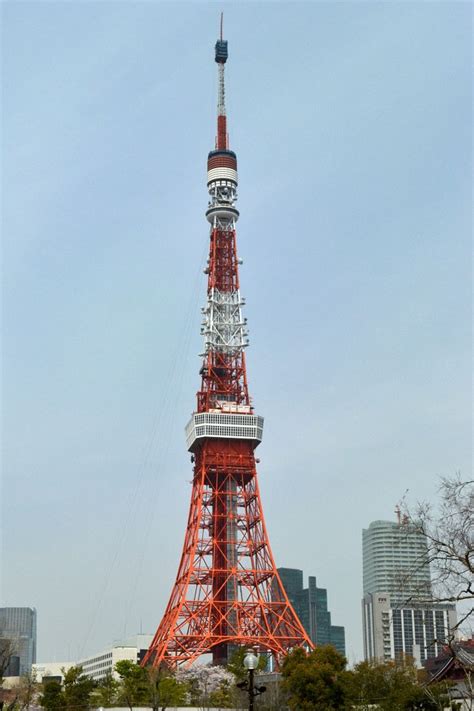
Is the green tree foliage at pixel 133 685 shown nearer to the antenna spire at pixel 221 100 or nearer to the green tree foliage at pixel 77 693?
the green tree foliage at pixel 77 693

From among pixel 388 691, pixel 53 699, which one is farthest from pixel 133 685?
pixel 388 691

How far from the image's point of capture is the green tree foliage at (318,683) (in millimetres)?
48750

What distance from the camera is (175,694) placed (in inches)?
2323

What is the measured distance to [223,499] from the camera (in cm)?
8156

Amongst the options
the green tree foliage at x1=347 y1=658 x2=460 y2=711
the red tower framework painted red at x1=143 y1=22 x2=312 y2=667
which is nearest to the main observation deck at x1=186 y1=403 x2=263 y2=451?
the red tower framework painted red at x1=143 y1=22 x2=312 y2=667

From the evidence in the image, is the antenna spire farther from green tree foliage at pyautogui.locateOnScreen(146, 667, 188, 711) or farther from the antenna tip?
green tree foliage at pyautogui.locateOnScreen(146, 667, 188, 711)

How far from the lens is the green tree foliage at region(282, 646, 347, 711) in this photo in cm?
4875

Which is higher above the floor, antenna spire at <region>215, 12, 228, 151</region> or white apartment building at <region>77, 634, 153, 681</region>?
antenna spire at <region>215, 12, 228, 151</region>

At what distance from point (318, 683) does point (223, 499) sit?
109 ft

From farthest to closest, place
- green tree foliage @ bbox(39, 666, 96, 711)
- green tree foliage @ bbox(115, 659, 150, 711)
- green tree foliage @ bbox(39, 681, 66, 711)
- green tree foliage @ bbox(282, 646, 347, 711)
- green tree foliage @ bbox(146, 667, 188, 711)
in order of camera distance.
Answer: green tree foliage @ bbox(39, 681, 66, 711)
green tree foliage @ bbox(39, 666, 96, 711)
green tree foliage @ bbox(115, 659, 150, 711)
green tree foliage @ bbox(146, 667, 188, 711)
green tree foliage @ bbox(282, 646, 347, 711)

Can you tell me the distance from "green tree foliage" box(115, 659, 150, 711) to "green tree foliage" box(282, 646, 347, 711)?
13058 millimetres

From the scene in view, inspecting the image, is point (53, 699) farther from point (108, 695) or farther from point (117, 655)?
point (117, 655)

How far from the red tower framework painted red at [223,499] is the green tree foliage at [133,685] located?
24.8ft

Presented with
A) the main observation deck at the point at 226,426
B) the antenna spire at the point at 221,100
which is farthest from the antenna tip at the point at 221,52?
the main observation deck at the point at 226,426
